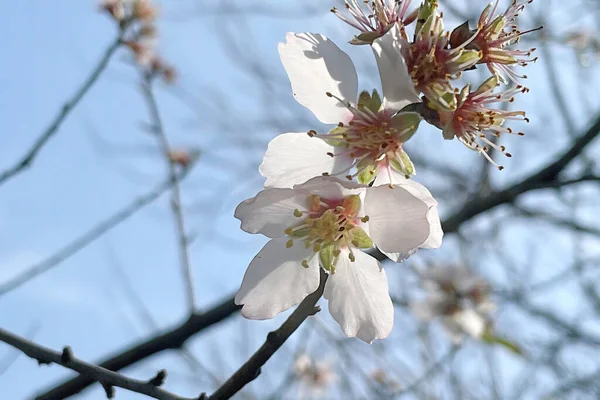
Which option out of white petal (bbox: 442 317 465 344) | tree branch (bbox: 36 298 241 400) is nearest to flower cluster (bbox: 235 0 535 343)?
tree branch (bbox: 36 298 241 400)

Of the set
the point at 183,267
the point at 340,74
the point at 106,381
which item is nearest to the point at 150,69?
the point at 183,267

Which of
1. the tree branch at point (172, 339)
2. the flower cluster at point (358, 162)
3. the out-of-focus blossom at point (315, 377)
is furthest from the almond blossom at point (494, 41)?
the out-of-focus blossom at point (315, 377)

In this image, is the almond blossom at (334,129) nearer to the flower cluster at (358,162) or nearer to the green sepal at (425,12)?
the flower cluster at (358,162)

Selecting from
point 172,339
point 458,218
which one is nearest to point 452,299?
point 458,218

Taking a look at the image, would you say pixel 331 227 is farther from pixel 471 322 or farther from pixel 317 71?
pixel 471 322

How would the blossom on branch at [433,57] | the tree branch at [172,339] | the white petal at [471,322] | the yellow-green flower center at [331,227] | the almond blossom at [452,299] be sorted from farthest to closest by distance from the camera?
the almond blossom at [452,299]
the white petal at [471,322]
the tree branch at [172,339]
the yellow-green flower center at [331,227]
the blossom on branch at [433,57]

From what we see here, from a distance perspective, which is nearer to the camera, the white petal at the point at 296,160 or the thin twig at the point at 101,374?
the thin twig at the point at 101,374
